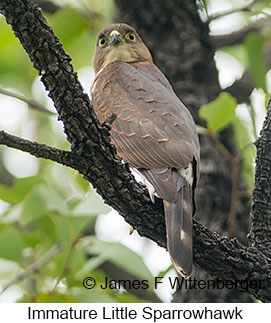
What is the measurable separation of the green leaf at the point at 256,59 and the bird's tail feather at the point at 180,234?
159 cm

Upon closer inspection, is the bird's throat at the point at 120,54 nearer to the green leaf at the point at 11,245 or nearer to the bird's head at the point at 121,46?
the bird's head at the point at 121,46

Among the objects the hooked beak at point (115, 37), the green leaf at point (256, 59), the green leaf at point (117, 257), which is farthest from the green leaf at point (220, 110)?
the hooked beak at point (115, 37)

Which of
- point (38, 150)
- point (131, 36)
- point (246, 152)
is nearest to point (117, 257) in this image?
point (246, 152)

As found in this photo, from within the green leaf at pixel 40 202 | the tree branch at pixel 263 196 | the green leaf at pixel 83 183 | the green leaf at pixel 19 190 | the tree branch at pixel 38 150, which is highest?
the tree branch at pixel 38 150

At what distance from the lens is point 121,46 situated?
19.4 feet

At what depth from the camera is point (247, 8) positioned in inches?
226

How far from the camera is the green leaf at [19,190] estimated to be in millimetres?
5207

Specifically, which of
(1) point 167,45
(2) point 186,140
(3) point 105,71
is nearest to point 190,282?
(2) point 186,140

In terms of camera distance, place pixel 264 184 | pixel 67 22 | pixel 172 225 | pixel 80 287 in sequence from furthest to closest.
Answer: pixel 67 22 < pixel 80 287 < pixel 264 184 < pixel 172 225

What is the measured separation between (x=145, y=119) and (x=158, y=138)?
25 centimetres

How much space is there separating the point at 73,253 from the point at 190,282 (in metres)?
0.97

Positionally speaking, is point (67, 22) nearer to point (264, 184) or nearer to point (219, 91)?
point (219, 91)

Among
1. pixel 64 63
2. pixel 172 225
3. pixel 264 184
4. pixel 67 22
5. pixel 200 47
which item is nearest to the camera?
pixel 64 63

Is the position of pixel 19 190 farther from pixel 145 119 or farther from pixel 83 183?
pixel 145 119
